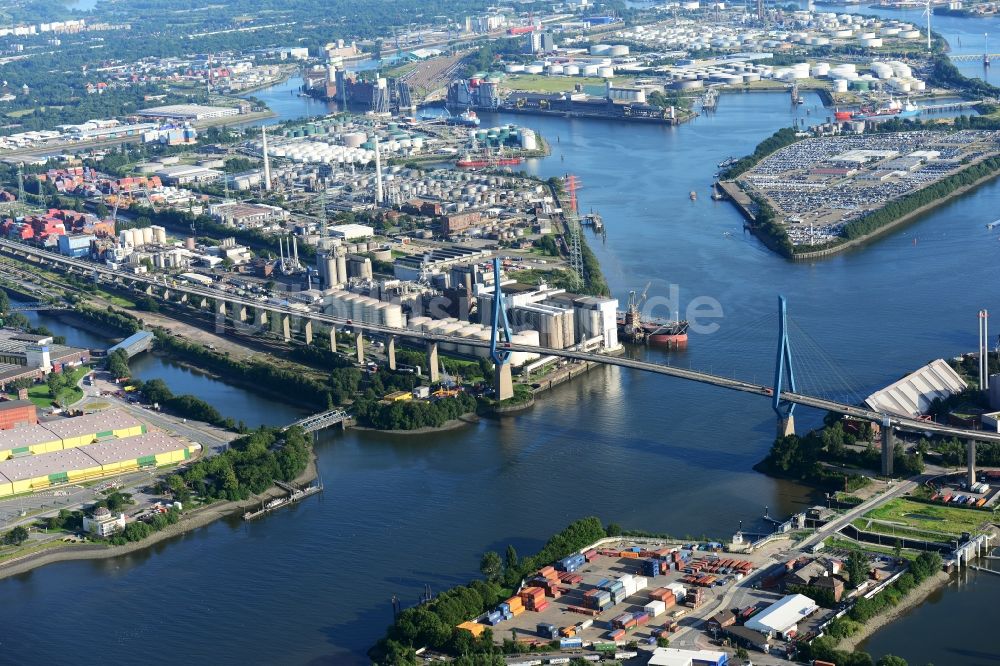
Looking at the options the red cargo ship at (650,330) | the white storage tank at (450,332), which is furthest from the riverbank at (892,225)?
the white storage tank at (450,332)

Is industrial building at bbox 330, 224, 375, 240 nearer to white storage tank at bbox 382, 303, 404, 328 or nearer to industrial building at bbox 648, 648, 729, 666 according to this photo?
white storage tank at bbox 382, 303, 404, 328

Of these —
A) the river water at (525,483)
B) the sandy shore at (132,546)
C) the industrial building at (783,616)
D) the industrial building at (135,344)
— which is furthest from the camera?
the industrial building at (135,344)

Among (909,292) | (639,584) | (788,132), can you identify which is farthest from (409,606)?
(788,132)

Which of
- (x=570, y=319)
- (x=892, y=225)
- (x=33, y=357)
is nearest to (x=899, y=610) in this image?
(x=570, y=319)

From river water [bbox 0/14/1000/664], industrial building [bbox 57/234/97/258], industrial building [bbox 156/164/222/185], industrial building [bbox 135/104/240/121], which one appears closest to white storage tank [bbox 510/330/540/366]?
river water [bbox 0/14/1000/664]

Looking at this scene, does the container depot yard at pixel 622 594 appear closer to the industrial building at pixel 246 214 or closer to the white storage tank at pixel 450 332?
the white storage tank at pixel 450 332
